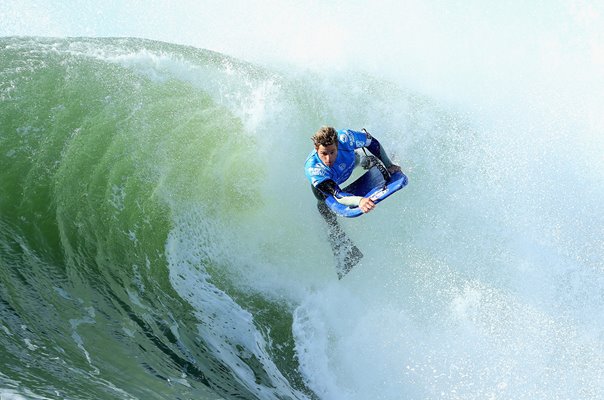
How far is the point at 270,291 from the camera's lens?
303 inches

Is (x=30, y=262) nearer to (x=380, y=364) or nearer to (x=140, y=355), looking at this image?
(x=140, y=355)

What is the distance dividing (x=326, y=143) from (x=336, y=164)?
1.73 feet

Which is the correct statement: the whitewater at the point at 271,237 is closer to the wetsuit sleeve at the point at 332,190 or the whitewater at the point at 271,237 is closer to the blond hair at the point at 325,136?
the wetsuit sleeve at the point at 332,190

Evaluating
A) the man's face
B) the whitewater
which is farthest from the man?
the whitewater

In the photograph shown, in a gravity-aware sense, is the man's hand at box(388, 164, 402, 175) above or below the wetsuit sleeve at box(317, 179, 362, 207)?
above

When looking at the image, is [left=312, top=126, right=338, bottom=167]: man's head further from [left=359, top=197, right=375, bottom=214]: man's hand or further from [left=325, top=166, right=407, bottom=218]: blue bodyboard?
[left=359, top=197, right=375, bottom=214]: man's hand

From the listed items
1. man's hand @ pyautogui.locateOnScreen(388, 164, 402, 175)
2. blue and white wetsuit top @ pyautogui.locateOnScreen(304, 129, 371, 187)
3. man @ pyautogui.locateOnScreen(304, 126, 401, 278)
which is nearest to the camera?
man @ pyautogui.locateOnScreen(304, 126, 401, 278)

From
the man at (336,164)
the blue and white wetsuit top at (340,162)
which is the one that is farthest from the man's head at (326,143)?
the blue and white wetsuit top at (340,162)

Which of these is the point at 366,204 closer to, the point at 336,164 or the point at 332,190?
the point at 332,190

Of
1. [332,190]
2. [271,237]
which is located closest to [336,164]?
[332,190]

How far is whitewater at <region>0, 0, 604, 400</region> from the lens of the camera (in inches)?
255

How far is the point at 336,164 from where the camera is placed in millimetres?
6664

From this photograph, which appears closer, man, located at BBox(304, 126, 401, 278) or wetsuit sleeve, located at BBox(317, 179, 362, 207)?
man, located at BBox(304, 126, 401, 278)

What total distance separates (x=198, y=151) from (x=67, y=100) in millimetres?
2165
